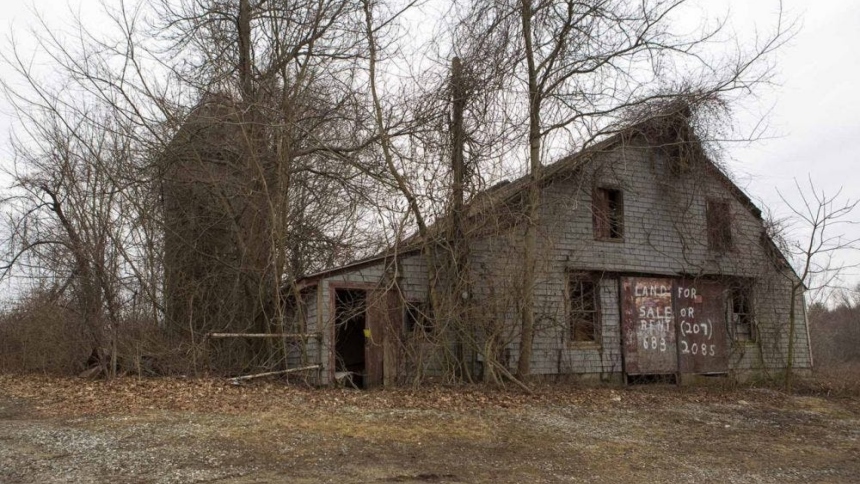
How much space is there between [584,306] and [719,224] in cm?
469

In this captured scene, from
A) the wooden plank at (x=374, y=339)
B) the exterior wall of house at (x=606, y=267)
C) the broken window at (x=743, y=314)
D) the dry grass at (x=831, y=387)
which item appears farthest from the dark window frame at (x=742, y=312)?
the wooden plank at (x=374, y=339)

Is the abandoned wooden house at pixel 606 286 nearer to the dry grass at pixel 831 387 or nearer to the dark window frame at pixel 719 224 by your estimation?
the dark window frame at pixel 719 224

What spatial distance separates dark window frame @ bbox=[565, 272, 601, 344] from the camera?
53.1ft

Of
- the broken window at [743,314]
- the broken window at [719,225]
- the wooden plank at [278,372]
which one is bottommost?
the wooden plank at [278,372]

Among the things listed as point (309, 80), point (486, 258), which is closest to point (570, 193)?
point (486, 258)

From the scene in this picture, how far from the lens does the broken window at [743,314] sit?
18252 millimetres

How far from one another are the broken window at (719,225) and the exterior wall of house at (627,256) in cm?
13

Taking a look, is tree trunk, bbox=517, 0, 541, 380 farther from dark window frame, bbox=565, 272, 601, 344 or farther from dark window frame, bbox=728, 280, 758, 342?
dark window frame, bbox=728, 280, 758, 342

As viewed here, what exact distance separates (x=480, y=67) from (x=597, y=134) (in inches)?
110

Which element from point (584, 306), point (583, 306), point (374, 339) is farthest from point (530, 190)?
point (374, 339)

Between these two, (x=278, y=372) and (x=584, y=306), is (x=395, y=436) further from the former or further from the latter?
(x=584, y=306)

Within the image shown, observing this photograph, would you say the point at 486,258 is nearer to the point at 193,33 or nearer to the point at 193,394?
the point at 193,394

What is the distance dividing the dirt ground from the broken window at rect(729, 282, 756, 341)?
4.44 m

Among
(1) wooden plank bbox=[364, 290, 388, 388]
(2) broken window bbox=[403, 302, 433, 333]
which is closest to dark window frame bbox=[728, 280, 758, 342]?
(2) broken window bbox=[403, 302, 433, 333]
